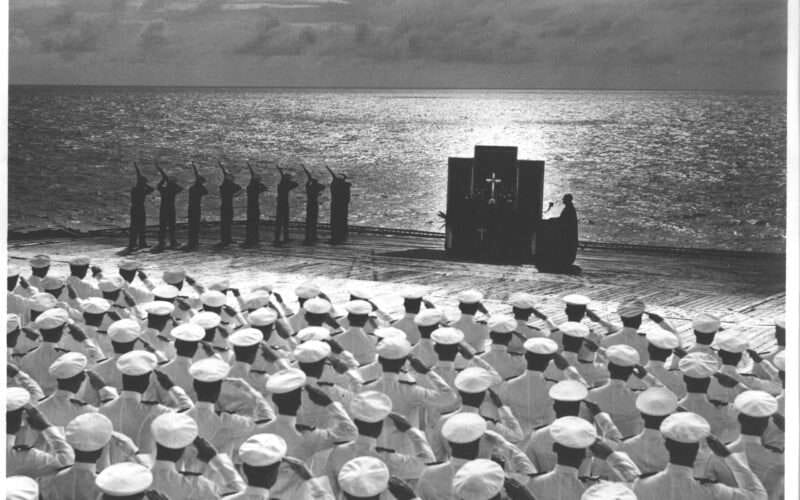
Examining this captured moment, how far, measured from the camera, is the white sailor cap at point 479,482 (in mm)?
2168

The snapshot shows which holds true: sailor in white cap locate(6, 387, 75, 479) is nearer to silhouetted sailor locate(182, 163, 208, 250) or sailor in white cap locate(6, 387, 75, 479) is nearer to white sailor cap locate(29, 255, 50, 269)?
white sailor cap locate(29, 255, 50, 269)

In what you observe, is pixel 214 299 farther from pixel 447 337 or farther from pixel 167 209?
pixel 447 337

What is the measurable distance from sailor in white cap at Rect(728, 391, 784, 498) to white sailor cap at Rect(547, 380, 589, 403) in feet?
1.53

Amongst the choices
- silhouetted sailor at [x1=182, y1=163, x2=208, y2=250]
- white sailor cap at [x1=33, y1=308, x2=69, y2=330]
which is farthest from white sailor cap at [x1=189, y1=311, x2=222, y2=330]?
silhouetted sailor at [x1=182, y1=163, x2=208, y2=250]

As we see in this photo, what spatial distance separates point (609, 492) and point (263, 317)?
5.78 ft

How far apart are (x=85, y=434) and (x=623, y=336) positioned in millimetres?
2215

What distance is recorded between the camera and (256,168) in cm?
451

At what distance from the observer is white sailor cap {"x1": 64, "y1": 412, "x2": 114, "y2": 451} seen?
238 cm

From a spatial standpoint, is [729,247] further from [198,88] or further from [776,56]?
[198,88]

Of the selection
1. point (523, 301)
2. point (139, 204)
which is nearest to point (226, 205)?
point (139, 204)

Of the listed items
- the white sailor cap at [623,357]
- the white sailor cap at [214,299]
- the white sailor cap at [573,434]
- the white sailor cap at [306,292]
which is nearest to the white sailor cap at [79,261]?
the white sailor cap at [214,299]

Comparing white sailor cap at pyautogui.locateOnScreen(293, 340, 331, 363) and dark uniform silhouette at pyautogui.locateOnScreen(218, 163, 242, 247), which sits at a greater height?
dark uniform silhouette at pyautogui.locateOnScreen(218, 163, 242, 247)

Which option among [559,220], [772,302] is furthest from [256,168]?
[772,302]

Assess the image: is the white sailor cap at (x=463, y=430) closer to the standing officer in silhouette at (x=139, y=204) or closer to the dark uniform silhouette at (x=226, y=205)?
the dark uniform silhouette at (x=226, y=205)
